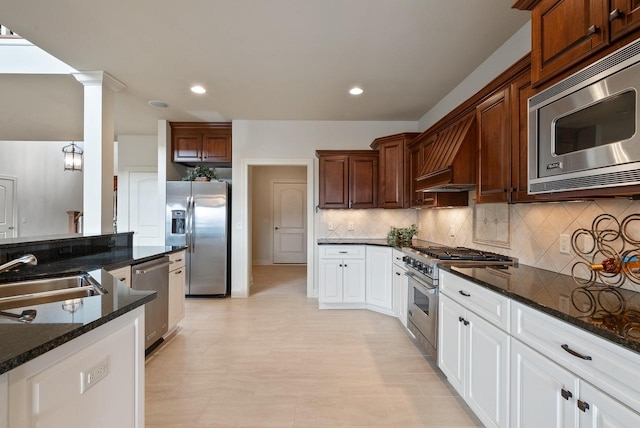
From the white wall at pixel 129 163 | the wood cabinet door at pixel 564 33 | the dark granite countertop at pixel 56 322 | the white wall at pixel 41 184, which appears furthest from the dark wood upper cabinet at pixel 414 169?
the white wall at pixel 41 184

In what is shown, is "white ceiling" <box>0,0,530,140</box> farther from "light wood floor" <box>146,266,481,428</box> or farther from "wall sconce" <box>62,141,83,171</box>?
"light wood floor" <box>146,266,481,428</box>

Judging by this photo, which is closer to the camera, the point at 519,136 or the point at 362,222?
the point at 519,136

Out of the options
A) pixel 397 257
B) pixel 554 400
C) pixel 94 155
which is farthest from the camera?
pixel 397 257

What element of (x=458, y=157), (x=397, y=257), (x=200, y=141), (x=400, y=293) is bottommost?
(x=400, y=293)

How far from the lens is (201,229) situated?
14.7ft

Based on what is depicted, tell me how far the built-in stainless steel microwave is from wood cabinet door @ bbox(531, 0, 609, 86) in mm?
85

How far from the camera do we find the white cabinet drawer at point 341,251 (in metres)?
3.97

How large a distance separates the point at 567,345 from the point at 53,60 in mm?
4815

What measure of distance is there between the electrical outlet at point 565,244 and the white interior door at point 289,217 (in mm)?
6224

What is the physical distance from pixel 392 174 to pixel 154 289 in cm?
312

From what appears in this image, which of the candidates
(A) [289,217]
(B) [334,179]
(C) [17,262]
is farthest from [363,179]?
(A) [289,217]

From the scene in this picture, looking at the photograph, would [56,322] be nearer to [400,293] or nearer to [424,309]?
[424,309]

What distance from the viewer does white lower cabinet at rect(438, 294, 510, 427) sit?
1517 mm

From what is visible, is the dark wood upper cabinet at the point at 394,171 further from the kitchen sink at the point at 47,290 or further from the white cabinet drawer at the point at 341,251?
the kitchen sink at the point at 47,290
